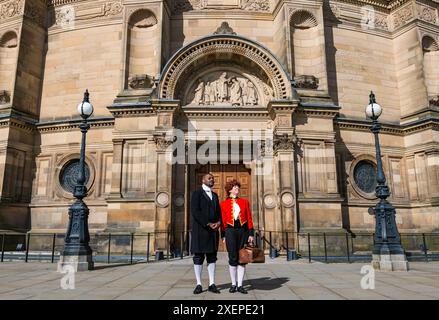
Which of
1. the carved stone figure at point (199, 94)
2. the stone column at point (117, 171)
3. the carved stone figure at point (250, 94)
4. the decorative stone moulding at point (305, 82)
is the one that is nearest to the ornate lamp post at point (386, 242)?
the decorative stone moulding at point (305, 82)

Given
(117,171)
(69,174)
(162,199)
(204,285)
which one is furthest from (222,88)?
(204,285)

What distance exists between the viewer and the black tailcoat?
676 cm

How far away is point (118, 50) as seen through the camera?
1948 centimetres

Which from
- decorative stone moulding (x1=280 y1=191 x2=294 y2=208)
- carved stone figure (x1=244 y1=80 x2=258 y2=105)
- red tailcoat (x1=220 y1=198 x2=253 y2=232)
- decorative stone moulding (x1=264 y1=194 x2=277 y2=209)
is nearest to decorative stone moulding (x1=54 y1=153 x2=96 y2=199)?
carved stone figure (x1=244 y1=80 x2=258 y2=105)

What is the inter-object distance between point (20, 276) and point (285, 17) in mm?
15801

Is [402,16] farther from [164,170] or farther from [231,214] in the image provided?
[231,214]

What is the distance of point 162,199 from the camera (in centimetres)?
1545

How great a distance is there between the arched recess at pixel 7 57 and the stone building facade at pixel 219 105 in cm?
12

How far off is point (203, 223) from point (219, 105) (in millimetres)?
11422

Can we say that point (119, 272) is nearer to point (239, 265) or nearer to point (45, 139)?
point (239, 265)

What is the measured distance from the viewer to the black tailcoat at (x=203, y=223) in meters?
6.76

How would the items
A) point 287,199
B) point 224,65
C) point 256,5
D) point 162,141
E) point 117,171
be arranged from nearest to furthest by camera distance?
point 287,199 → point 162,141 → point 117,171 → point 224,65 → point 256,5

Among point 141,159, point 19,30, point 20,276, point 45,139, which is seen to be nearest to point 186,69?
point 141,159

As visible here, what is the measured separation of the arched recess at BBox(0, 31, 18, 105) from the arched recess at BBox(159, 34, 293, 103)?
913cm
